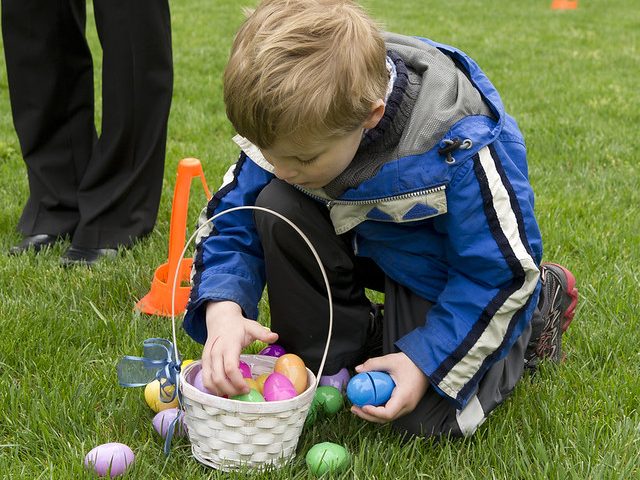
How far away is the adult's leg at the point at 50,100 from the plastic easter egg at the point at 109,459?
1.54 meters

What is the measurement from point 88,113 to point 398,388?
1.96 meters

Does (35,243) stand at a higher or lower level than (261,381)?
lower

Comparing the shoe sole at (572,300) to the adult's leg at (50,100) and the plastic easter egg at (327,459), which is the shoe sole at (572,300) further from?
the adult's leg at (50,100)

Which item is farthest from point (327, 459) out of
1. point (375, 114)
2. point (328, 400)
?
point (375, 114)

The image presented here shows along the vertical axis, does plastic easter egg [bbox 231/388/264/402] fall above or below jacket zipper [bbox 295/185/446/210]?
below

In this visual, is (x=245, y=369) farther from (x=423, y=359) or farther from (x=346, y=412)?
(x=423, y=359)

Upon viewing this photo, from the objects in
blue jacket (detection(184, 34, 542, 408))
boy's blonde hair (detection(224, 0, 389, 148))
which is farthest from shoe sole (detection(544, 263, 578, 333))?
boy's blonde hair (detection(224, 0, 389, 148))

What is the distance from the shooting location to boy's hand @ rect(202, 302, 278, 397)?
6.19 ft

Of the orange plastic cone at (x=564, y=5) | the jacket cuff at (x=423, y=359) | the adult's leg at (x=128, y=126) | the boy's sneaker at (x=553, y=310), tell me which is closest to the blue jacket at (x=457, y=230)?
the jacket cuff at (x=423, y=359)

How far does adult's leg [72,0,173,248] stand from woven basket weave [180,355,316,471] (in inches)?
55.9

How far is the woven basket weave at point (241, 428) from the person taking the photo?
1.82 metres

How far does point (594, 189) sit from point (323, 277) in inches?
82.2

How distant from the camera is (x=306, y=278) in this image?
2.24m

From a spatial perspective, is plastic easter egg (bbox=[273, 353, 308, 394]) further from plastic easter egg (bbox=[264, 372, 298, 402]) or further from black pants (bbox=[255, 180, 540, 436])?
black pants (bbox=[255, 180, 540, 436])
